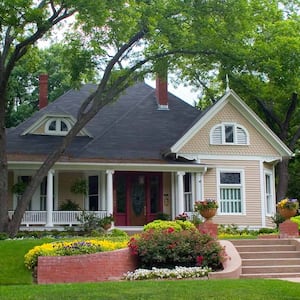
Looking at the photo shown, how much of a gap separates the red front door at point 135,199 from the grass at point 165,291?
47.1 feet

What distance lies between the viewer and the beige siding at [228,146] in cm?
2667

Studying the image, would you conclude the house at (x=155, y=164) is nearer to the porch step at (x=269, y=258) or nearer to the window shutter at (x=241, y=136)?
the window shutter at (x=241, y=136)

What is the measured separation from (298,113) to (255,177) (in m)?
8.20

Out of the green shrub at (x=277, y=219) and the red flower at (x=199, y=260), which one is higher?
the green shrub at (x=277, y=219)

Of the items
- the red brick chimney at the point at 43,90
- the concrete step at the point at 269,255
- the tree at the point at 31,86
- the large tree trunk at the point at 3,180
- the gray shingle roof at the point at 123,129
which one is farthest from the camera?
the tree at the point at 31,86

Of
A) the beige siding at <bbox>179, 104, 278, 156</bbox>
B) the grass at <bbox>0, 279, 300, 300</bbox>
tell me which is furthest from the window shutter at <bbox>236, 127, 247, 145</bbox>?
the grass at <bbox>0, 279, 300, 300</bbox>

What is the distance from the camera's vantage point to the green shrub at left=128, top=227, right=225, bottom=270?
14.0 m

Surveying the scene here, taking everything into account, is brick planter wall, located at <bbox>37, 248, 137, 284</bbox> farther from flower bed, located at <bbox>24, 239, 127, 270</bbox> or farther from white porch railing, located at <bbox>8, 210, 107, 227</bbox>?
white porch railing, located at <bbox>8, 210, 107, 227</bbox>

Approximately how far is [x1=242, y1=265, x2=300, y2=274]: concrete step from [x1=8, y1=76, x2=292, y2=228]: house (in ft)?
34.2

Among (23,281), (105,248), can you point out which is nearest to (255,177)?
(105,248)

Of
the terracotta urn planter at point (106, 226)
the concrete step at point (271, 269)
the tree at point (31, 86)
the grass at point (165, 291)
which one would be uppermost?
the tree at point (31, 86)

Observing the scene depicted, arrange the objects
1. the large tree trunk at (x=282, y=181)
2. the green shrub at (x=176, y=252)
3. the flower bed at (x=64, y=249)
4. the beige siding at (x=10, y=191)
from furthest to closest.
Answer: the large tree trunk at (x=282, y=181), the beige siding at (x=10, y=191), the green shrub at (x=176, y=252), the flower bed at (x=64, y=249)

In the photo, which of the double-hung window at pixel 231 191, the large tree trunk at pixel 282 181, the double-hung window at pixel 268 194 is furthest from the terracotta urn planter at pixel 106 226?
the large tree trunk at pixel 282 181

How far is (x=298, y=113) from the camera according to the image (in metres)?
33.8
